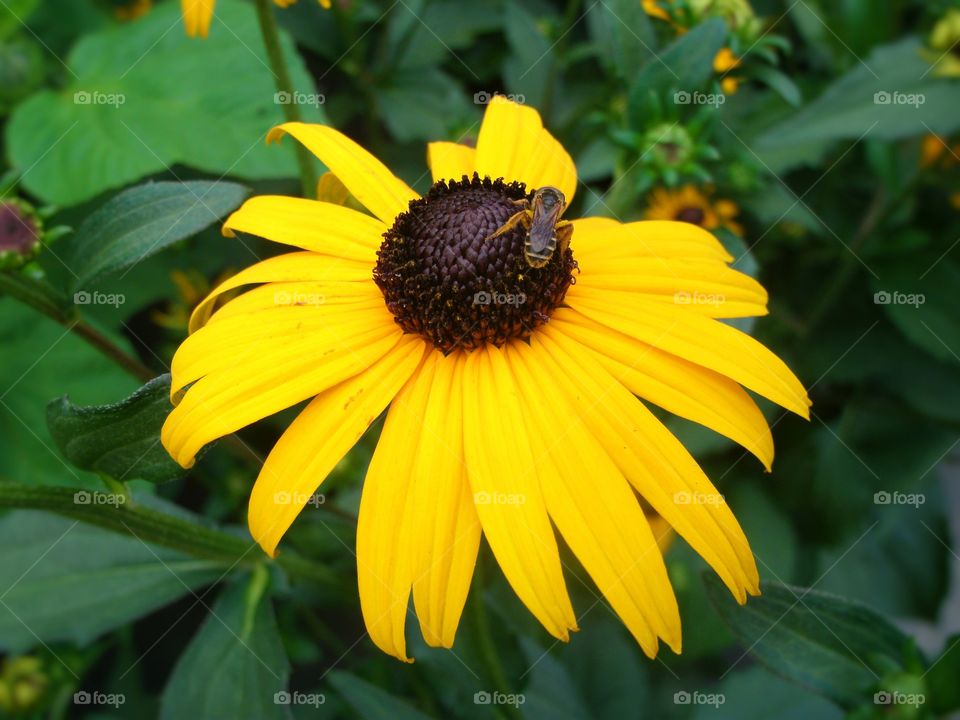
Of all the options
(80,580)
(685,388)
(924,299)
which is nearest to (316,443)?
(685,388)

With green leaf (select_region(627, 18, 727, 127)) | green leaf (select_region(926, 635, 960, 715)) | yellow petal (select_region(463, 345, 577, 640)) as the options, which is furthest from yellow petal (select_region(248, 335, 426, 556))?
green leaf (select_region(926, 635, 960, 715))

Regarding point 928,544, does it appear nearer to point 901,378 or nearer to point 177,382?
point 901,378

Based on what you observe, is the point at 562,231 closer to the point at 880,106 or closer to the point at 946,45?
the point at 880,106

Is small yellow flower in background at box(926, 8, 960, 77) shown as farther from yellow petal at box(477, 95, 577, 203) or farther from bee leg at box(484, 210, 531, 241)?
bee leg at box(484, 210, 531, 241)

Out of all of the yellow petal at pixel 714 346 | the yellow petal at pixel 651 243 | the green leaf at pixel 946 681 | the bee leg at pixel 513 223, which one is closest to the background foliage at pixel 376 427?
the green leaf at pixel 946 681

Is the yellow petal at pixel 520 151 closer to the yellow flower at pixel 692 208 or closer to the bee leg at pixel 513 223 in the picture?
the bee leg at pixel 513 223

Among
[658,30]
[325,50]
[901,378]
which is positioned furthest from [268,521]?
[901,378]

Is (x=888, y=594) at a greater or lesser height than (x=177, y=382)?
lesser
